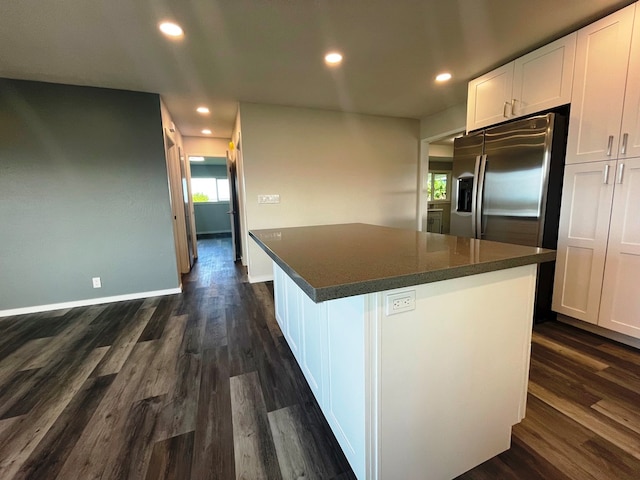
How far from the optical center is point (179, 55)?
7.85 ft

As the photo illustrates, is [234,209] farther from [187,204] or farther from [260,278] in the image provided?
[260,278]

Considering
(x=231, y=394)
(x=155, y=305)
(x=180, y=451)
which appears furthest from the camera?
(x=155, y=305)

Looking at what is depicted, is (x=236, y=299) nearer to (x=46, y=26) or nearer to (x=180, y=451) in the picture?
(x=180, y=451)

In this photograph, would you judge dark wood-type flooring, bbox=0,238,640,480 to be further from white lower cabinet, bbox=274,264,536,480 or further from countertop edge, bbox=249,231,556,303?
countertop edge, bbox=249,231,556,303

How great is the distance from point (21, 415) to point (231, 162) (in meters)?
4.55

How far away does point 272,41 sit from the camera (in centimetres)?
223

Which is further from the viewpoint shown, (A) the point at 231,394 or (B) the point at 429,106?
(B) the point at 429,106

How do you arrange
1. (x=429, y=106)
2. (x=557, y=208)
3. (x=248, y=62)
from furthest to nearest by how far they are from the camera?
(x=429, y=106) → (x=248, y=62) → (x=557, y=208)

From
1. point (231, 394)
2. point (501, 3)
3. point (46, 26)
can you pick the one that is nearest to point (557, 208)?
point (501, 3)

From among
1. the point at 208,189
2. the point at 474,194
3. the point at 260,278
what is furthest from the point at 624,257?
the point at 208,189

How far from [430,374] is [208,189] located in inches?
367

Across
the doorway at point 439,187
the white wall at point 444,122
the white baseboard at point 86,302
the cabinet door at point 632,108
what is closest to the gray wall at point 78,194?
the white baseboard at point 86,302

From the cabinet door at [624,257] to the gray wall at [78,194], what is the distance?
4314mm

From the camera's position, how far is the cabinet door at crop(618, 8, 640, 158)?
6.06ft
